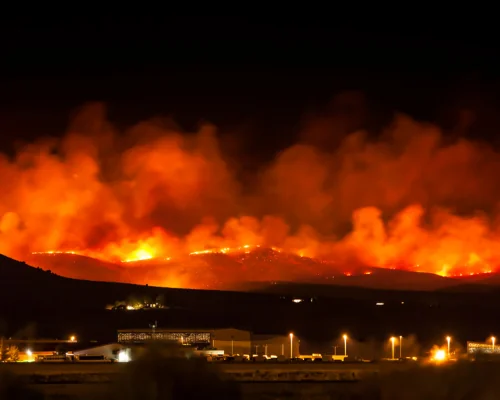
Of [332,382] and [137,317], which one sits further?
[137,317]

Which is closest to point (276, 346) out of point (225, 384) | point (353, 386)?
point (353, 386)

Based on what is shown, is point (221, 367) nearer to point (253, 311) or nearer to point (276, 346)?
point (276, 346)

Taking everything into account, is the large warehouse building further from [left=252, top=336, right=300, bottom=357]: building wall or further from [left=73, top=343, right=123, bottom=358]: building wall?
[left=73, top=343, right=123, bottom=358]: building wall

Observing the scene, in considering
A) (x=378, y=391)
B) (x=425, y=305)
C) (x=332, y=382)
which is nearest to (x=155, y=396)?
(x=378, y=391)

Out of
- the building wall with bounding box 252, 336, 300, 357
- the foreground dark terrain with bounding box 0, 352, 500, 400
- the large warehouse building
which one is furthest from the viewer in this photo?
the building wall with bounding box 252, 336, 300, 357

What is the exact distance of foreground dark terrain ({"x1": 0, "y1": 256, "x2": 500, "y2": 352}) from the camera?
6675 centimetres

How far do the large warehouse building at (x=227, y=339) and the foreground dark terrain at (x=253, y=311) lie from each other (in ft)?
6.51

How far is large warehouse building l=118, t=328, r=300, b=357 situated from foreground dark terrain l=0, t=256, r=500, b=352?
1.98 metres

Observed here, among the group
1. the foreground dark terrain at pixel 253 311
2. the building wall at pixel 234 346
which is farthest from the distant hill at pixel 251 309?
the building wall at pixel 234 346

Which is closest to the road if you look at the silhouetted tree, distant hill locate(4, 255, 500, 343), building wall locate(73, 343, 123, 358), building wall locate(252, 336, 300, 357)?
the silhouetted tree

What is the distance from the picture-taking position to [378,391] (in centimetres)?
3158

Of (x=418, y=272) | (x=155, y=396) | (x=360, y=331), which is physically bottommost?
(x=155, y=396)

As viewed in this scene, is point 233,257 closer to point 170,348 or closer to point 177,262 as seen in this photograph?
point 177,262

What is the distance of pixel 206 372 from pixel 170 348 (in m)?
1.45
